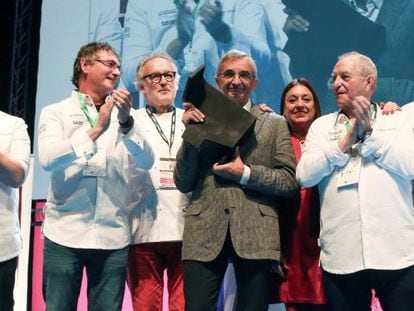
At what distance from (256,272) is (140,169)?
0.76m

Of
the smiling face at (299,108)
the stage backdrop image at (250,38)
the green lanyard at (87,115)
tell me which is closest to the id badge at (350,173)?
the smiling face at (299,108)

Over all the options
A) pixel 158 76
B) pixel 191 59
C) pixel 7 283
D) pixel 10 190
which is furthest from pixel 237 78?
pixel 191 59

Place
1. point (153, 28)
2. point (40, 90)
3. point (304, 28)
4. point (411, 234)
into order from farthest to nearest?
point (40, 90) → point (153, 28) → point (304, 28) → point (411, 234)

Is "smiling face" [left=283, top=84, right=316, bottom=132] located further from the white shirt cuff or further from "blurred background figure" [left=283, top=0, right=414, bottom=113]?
"blurred background figure" [left=283, top=0, right=414, bottom=113]

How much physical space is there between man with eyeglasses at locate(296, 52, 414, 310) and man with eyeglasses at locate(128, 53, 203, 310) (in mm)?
630

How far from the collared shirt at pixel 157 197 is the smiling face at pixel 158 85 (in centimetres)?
8

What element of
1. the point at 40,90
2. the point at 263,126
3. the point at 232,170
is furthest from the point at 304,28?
the point at 40,90

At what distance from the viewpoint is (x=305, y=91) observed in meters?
2.88

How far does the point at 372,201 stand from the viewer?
2330 millimetres

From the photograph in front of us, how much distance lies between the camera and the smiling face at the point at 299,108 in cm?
285

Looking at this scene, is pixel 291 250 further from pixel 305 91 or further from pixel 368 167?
pixel 305 91

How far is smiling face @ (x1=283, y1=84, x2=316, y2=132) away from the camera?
9.34 feet

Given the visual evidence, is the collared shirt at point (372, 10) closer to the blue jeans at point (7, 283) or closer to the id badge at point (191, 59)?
the id badge at point (191, 59)

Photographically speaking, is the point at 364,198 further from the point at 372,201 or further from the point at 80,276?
the point at 80,276
